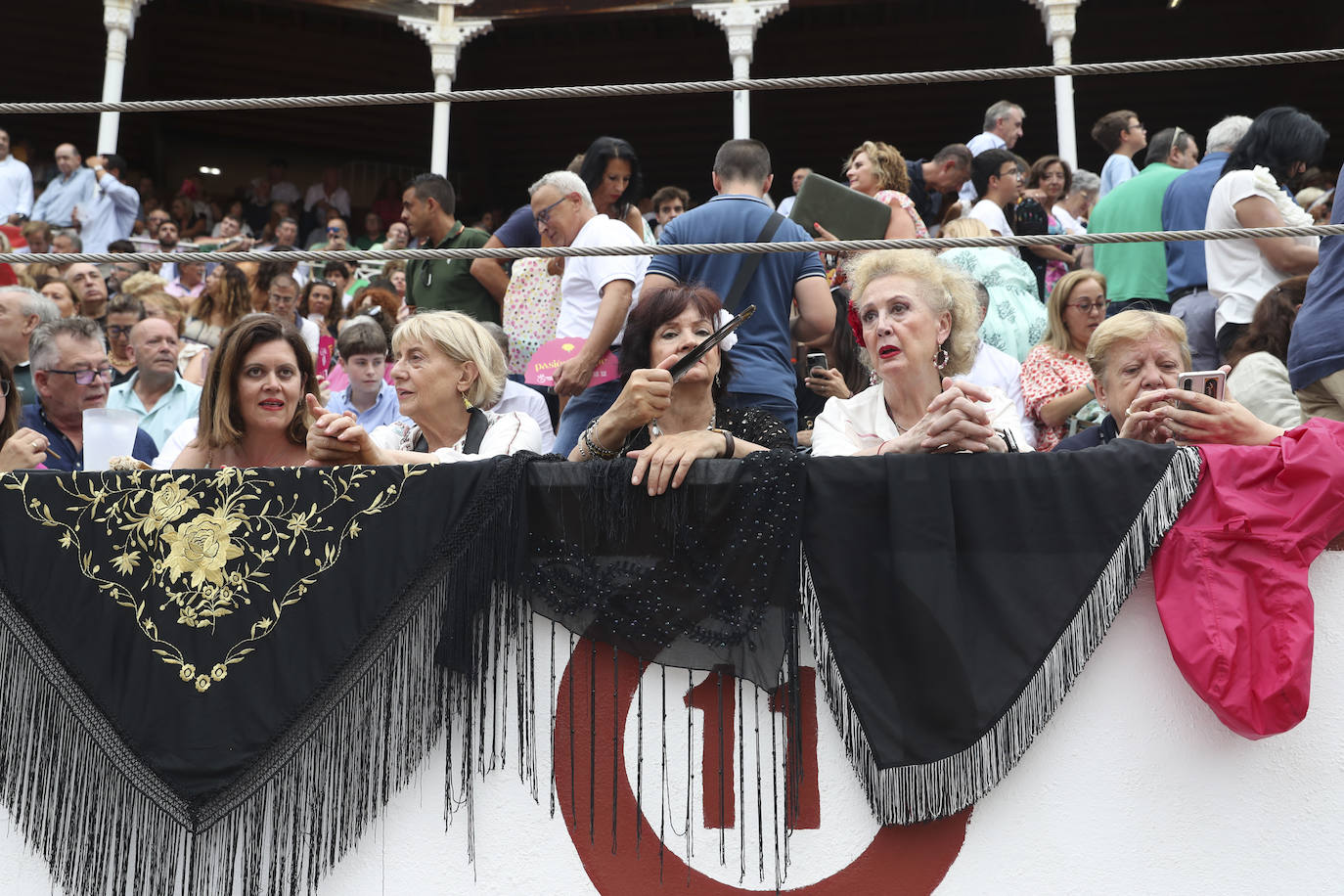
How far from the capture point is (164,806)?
226 centimetres

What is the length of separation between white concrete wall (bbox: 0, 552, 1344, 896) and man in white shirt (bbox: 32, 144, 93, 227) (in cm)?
1092

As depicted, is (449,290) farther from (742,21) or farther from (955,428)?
(742,21)

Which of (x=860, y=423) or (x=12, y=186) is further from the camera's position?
(x=12, y=186)

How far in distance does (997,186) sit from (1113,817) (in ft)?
15.2

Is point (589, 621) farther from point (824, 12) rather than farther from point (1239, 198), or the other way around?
point (824, 12)

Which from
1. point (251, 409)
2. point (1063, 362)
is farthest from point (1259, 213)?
point (251, 409)

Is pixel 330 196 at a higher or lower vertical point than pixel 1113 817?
higher

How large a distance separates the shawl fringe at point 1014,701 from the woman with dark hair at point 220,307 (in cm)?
522

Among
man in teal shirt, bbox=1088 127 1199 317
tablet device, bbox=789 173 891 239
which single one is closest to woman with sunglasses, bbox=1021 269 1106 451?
man in teal shirt, bbox=1088 127 1199 317

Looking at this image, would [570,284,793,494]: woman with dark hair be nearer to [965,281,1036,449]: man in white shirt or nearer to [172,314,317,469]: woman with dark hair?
[172,314,317,469]: woman with dark hair

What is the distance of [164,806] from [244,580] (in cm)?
42

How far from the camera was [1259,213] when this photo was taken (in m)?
4.41

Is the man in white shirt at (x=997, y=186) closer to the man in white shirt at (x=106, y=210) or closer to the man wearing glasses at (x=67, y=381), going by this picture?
the man wearing glasses at (x=67, y=381)

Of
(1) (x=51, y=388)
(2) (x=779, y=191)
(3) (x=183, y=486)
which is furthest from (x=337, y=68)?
(3) (x=183, y=486)
